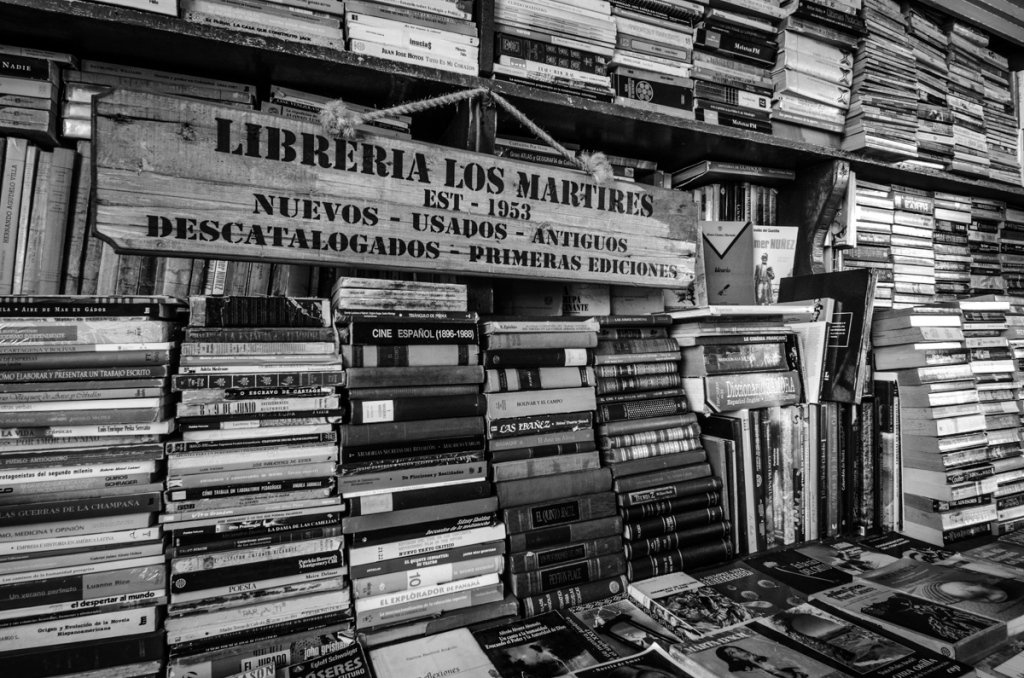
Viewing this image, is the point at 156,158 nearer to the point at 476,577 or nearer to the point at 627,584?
the point at 476,577

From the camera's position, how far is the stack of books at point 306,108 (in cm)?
122

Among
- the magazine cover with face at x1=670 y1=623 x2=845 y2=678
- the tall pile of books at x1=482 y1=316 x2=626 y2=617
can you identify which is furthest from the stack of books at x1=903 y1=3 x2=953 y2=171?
the magazine cover with face at x1=670 y1=623 x2=845 y2=678

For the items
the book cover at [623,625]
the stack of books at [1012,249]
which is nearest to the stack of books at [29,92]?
the book cover at [623,625]

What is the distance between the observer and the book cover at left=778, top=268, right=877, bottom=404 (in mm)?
1513

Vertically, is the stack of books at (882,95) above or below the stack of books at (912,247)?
above

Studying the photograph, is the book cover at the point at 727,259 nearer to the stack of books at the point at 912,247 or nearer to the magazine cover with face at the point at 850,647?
the stack of books at the point at 912,247

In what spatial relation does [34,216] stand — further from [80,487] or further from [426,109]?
[426,109]

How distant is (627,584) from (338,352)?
818 mm

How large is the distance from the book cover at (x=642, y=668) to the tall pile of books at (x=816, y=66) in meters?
1.60

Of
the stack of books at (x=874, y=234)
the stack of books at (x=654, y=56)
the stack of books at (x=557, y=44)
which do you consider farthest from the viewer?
the stack of books at (x=874, y=234)

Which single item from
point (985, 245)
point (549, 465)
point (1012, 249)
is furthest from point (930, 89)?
point (549, 465)

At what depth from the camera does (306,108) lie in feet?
4.12

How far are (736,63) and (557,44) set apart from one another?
0.65m

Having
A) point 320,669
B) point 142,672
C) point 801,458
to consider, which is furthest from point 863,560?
point 142,672
